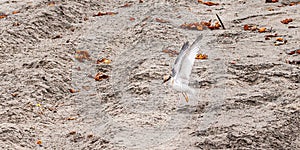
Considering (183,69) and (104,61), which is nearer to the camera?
(183,69)

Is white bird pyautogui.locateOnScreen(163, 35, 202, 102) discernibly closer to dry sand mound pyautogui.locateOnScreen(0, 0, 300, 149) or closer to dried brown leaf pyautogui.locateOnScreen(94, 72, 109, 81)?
dry sand mound pyautogui.locateOnScreen(0, 0, 300, 149)

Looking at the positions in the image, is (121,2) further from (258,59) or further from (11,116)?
(11,116)

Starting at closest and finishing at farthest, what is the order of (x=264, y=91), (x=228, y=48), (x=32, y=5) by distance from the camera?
1. (x=264, y=91)
2. (x=228, y=48)
3. (x=32, y=5)

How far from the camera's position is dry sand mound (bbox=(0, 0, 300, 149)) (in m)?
2.64

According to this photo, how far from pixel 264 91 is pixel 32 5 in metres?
3.29

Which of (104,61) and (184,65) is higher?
(184,65)

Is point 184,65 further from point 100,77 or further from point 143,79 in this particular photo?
point 100,77

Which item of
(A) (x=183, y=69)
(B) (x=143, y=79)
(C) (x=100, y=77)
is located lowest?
(C) (x=100, y=77)

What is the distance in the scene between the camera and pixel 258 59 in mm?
3500

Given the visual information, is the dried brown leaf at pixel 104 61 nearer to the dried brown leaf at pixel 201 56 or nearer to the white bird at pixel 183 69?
the dried brown leaf at pixel 201 56

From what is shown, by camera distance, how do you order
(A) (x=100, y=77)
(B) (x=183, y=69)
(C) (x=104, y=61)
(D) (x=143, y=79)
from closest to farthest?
1. (B) (x=183, y=69)
2. (D) (x=143, y=79)
3. (A) (x=100, y=77)
4. (C) (x=104, y=61)

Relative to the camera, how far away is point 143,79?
3.34m

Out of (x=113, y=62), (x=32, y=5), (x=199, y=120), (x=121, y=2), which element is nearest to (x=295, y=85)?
(x=199, y=120)

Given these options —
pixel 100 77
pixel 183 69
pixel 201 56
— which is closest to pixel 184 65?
pixel 183 69
